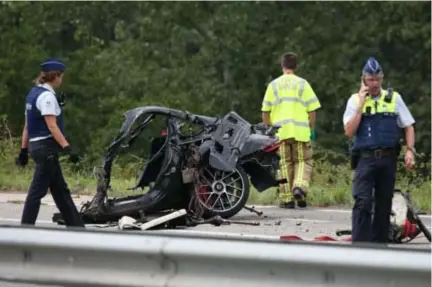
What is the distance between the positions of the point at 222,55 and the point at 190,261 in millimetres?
38327

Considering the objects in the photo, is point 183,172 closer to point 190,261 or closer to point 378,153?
point 378,153

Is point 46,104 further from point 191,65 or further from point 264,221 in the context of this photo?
point 191,65

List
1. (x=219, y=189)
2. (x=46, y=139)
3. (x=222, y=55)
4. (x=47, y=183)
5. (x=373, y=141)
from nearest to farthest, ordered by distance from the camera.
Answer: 1. (x=373, y=141)
2. (x=46, y=139)
3. (x=47, y=183)
4. (x=219, y=189)
5. (x=222, y=55)

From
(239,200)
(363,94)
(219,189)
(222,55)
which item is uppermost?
(222,55)

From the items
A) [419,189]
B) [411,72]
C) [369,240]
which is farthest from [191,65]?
[369,240]

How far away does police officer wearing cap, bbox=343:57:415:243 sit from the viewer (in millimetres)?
8500

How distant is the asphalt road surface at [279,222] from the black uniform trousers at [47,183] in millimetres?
712

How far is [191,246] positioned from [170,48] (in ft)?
131

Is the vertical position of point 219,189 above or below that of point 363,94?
below

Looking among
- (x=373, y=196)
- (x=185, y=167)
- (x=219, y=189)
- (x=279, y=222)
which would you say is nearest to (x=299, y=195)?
(x=279, y=222)

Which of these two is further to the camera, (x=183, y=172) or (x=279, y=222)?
(x=279, y=222)

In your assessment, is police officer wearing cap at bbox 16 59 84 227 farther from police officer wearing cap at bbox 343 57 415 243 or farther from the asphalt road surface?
police officer wearing cap at bbox 343 57 415 243

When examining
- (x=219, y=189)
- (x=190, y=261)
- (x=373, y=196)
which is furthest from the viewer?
(x=219, y=189)

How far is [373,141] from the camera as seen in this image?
848 cm
